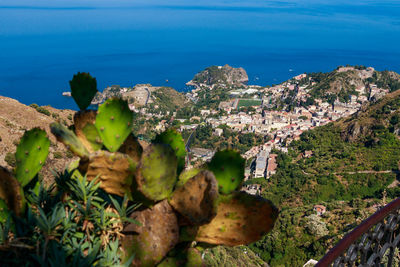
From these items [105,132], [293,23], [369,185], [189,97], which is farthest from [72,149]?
[293,23]

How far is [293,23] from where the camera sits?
118 meters

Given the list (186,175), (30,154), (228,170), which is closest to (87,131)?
(30,154)

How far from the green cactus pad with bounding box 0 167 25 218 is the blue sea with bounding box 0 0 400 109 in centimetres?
4251

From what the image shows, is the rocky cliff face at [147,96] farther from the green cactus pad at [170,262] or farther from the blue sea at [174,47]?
the green cactus pad at [170,262]

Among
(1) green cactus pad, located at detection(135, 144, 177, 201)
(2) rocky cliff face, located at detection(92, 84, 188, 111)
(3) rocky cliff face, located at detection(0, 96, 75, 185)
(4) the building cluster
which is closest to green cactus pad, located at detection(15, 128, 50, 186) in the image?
(1) green cactus pad, located at detection(135, 144, 177, 201)

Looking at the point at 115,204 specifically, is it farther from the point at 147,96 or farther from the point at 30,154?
the point at 147,96

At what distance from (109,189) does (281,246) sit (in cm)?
1008

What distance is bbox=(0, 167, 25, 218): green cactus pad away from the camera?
107 centimetres

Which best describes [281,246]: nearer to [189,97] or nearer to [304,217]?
[304,217]

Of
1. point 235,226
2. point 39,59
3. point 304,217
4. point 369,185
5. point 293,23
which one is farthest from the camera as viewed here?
point 293,23

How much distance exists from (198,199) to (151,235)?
21cm

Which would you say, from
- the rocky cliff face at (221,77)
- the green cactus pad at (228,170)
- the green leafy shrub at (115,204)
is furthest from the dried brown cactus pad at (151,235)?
the rocky cliff face at (221,77)

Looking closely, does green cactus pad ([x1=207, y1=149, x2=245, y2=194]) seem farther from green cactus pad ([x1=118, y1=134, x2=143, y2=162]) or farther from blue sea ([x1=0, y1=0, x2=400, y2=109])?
blue sea ([x1=0, y1=0, x2=400, y2=109])

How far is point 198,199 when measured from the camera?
1.11 metres
